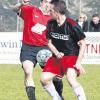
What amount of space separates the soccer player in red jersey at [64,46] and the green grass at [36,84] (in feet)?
8.06

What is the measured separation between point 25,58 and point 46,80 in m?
1.57

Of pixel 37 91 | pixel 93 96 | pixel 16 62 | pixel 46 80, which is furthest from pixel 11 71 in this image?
pixel 46 80

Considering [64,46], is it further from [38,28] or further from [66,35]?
[38,28]

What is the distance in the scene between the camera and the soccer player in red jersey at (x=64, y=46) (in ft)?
35.4

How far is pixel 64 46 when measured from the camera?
36.4 ft

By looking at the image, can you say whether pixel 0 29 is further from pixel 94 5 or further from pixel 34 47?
pixel 34 47

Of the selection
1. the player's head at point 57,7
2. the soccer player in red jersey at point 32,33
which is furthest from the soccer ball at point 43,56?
the player's head at point 57,7

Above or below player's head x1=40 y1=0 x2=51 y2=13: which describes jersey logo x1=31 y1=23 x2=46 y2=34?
below

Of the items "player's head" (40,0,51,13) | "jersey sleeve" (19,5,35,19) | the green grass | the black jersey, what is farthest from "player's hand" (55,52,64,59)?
the green grass

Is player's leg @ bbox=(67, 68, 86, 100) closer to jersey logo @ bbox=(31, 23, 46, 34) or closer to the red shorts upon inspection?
the red shorts

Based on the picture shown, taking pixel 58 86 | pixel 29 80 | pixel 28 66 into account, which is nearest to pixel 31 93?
pixel 29 80

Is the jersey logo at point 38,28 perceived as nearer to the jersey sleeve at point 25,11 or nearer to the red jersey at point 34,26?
the red jersey at point 34,26

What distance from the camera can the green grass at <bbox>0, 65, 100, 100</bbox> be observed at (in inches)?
546

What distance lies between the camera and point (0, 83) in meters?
16.7
